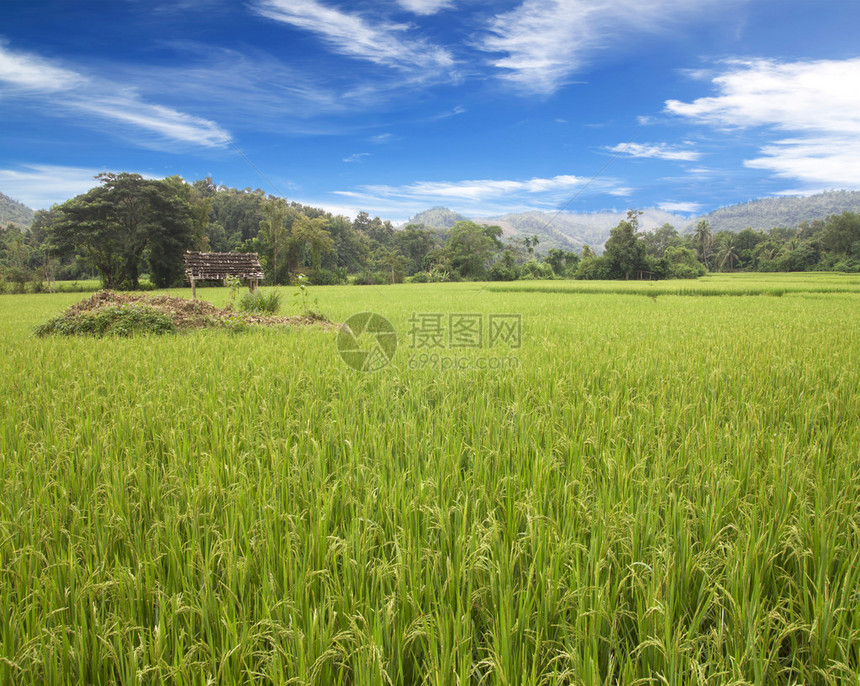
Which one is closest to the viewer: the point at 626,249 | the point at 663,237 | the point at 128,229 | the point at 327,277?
the point at 128,229

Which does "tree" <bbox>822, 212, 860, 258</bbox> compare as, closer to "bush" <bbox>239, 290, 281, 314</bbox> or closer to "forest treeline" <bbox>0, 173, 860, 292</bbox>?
"forest treeline" <bbox>0, 173, 860, 292</bbox>

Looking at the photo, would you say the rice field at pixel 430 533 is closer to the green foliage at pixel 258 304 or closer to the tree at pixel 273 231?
the green foliage at pixel 258 304

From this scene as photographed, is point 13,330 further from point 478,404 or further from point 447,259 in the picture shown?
point 447,259

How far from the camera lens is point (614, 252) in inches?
1905

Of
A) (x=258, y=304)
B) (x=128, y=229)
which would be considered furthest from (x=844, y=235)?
(x=128, y=229)

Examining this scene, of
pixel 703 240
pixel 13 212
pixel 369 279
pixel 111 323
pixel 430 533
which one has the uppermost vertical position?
pixel 13 212

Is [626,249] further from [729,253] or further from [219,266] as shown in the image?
[219,266]

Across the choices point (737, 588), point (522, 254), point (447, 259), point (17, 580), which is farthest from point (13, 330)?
point (522, 254)

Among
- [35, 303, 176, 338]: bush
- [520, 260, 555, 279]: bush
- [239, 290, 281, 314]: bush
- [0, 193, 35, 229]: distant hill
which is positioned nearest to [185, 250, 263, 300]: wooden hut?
[239, 290, 281, 314]: bush

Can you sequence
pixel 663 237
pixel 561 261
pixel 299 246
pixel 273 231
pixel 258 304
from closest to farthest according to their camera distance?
pixel 258 304 < pixel 273 231 < pixel 299 246 < pixel 561 261 < pixel 663 237

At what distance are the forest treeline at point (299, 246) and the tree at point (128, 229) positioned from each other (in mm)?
82

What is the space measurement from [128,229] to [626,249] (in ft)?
159

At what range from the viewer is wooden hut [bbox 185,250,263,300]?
65.1ft

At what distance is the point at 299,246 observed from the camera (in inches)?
1916
